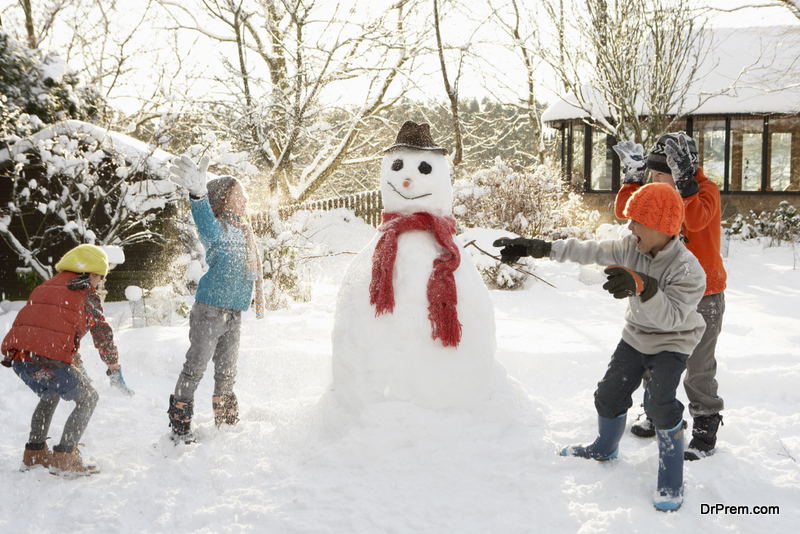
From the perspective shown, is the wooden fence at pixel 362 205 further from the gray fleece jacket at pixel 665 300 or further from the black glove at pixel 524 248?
the gray fleece jacket at pixel 665 300

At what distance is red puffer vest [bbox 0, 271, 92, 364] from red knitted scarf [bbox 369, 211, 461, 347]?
1.57 m

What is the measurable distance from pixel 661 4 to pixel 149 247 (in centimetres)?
949

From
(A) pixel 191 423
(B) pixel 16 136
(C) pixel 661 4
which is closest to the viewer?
(A) pixel 191 423

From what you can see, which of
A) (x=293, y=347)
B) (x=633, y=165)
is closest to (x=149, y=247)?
(x=293, y=347)

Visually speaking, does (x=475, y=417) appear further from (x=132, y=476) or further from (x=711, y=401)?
(x=132, y=476)

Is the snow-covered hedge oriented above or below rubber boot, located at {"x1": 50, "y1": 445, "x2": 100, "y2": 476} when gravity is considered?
above

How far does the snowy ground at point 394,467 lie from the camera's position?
2.45 m

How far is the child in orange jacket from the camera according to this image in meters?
2.98

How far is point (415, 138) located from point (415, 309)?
3.44ft

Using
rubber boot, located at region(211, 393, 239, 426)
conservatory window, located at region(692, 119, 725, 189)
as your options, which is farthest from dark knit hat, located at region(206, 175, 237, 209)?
conservatory window, located at region(692, 119, 725, 189)

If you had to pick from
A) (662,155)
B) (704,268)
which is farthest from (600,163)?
(704,268)

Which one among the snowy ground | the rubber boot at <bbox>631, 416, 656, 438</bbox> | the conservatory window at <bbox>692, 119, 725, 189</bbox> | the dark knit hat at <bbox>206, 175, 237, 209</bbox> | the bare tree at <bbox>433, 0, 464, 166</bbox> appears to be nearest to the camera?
the snowy ground

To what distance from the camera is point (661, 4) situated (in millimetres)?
9602

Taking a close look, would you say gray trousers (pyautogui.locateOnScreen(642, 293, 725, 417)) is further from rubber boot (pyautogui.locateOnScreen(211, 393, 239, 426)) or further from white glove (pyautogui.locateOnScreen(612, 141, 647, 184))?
rubber boot (pyautogui.locateOnScreen(211, 393, 239, 426))
